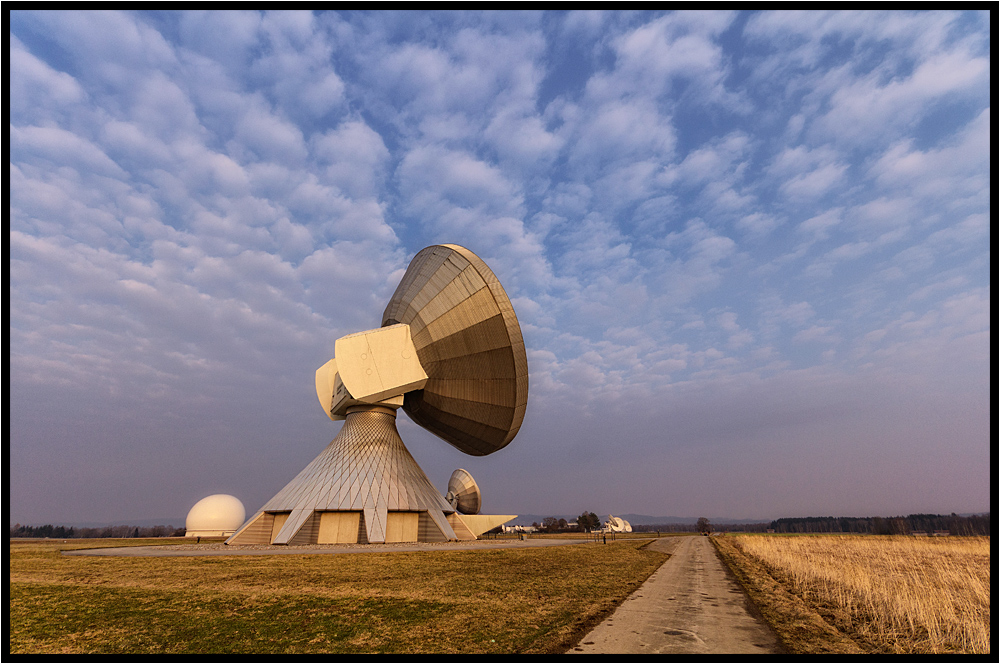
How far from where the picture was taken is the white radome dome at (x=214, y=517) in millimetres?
54156

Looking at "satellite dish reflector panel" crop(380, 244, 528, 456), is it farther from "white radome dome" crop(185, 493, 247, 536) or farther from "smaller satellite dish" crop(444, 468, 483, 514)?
"white radome dome" crop(185, 493, 247, 536)

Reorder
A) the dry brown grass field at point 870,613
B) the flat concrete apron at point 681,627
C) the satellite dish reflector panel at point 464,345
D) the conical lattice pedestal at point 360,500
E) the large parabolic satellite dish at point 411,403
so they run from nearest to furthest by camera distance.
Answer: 1. the flat concrete apron at point 681,627
2. the dry brown grass field at point 870,613
3. the satellite dish reflector panel at point 464,345
4. the large parabolic satellite dish at point 411,403
5. the conical lattice pedestal at point 360,500

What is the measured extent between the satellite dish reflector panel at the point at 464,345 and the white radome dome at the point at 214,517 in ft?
123

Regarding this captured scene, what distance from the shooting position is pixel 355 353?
29.8m

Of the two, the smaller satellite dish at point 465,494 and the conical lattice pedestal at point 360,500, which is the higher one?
the conical lattice pedestal at point 360,500

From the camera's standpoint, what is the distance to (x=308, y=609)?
8422 mm

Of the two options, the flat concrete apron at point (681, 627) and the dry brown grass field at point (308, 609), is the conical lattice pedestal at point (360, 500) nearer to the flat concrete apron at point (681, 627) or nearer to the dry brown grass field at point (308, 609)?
the dry brown grass field at point (308, 609)

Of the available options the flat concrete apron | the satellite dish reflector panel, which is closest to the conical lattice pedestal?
the satellite dish reflector panel

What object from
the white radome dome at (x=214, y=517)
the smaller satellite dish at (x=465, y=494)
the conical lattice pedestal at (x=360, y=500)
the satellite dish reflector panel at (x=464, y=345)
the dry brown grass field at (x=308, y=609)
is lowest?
the white radome dome at (x=214, y=517)

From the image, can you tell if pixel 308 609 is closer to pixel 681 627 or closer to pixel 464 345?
pixel 681 627

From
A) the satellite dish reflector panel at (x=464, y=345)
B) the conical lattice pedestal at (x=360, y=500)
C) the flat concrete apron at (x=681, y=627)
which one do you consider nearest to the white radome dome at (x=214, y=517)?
the conical lattice pedestal at (x=360, y=500)

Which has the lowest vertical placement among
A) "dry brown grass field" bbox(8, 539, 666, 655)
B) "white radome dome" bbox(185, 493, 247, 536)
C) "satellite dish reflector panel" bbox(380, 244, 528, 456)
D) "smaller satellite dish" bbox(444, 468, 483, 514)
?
"white radome dome" bbox(185, 493, 247, 536)

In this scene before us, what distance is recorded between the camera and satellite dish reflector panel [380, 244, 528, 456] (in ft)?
81.5

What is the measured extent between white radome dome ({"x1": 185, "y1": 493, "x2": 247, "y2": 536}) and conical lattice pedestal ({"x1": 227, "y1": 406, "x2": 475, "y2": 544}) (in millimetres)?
29120
